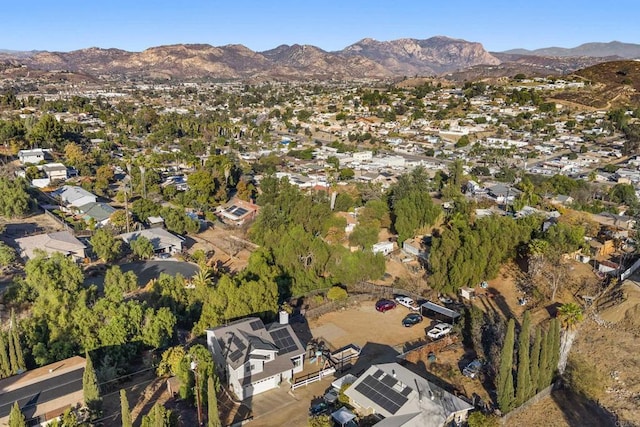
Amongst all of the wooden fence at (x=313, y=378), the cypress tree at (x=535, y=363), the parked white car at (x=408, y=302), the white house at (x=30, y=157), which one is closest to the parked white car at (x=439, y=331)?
the parked white car at (x=408, y=302)

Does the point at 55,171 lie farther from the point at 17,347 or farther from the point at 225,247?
the point at 17,347

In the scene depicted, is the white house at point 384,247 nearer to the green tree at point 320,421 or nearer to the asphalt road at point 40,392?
the green tree at point 320,421

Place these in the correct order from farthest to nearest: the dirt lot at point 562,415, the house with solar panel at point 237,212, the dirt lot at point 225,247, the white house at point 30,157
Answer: the white house at point 30,157 → the house with solar panel at point 237,212 → the dirt lot at point 225,247 → the dirt lot at point 562,415

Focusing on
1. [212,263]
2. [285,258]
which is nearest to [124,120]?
[212,263]

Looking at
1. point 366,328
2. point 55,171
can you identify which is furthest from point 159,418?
point 55,171

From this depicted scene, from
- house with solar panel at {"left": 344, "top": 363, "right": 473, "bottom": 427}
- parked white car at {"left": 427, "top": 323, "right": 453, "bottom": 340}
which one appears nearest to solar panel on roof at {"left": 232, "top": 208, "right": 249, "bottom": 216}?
parked white car at {"left": 427, "top": 323, "right": 453, "bottom": 340}

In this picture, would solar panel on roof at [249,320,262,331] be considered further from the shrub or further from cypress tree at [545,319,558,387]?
cypress tree at [545,319,558,387]

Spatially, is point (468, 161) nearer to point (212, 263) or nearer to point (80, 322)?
point (212, 263)
